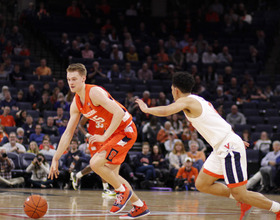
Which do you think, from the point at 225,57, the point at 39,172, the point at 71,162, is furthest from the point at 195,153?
the point at 225,57

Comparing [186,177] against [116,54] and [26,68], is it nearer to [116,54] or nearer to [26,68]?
[116,54]

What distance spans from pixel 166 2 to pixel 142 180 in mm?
12154

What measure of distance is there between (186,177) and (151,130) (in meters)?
1.94

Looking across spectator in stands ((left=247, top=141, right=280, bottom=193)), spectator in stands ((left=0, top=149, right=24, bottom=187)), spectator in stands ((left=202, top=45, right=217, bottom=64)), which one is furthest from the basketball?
spectator in stands ((left=202, top=45, right=217, bottom=64))

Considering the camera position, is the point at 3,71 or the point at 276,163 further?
the point at 3,71

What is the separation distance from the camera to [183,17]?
22.4 m

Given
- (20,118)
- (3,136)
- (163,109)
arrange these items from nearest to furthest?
(163,109)
(3,136)
(20,118)

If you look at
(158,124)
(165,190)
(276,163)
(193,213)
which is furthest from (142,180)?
(193,213)

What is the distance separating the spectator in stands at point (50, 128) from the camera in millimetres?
14320

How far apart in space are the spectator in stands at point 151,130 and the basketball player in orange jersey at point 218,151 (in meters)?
8.95

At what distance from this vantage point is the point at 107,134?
19.8 feet

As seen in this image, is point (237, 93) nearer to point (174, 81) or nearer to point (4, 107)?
point (4, 107)

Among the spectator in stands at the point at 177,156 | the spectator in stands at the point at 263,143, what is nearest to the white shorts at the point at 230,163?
the spectator in stands at the point at 177,156

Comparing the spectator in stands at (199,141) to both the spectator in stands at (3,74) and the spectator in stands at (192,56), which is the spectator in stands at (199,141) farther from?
the spectator in stands at (3,74)
